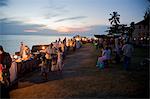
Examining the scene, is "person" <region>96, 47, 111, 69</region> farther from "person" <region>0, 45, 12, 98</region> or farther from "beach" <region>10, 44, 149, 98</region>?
"person" <region>0, 45, 12, 98</region>

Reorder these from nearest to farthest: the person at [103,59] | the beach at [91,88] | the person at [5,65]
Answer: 1. the beach at [91,88]
2. the person at [5,65]
3. the person at [103,59]

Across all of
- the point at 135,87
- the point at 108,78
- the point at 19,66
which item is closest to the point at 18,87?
the point at 19,66

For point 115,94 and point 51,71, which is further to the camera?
point 51,71

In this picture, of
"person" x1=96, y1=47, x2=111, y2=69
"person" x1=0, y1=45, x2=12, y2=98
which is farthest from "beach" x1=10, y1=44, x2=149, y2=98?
"person" x1=96, y1=47, x2=111, y2=69

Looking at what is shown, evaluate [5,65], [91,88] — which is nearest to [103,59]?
[91,88]

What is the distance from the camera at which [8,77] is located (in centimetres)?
1101

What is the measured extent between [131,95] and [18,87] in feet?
17.0

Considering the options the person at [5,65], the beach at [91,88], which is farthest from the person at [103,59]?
the person at [5,65]

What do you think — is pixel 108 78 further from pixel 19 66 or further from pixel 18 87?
pixel 19 66

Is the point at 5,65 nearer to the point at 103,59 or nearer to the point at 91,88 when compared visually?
the point at 91,88

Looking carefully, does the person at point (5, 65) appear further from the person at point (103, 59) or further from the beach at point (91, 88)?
the person at point (103, 59)

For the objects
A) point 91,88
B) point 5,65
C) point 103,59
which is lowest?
point 91,88

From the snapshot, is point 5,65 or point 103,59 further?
point 103,59

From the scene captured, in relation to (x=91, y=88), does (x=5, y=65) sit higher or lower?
higher
